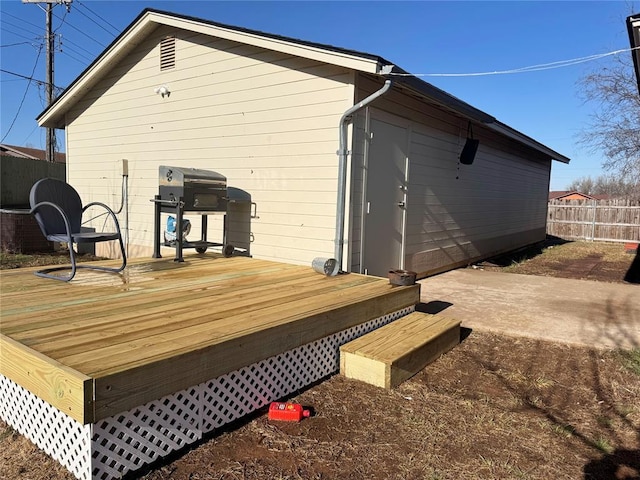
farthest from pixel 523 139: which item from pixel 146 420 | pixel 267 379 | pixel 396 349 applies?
pixel 146 420

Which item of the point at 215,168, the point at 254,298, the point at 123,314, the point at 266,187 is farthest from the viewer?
the point at 215,168

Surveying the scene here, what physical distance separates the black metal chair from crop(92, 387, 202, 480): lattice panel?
1925 mm

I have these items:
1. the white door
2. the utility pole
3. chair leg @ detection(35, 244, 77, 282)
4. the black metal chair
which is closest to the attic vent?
the black metal chair

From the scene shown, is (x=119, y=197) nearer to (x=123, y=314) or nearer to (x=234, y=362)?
(x=123, y=314)

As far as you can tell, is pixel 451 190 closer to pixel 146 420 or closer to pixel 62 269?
pixel 62 269

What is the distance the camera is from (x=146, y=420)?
1936 mm

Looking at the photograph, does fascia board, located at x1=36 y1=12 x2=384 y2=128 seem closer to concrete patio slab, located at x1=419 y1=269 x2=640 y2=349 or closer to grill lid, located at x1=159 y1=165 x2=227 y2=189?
grill lid, located at x1=159 y1=165 x2=227 y2=189

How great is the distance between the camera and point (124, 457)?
1.86 meters

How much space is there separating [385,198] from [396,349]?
2.78 metres

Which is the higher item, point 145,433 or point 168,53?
point 168,53

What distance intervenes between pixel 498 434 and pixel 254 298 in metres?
1.80

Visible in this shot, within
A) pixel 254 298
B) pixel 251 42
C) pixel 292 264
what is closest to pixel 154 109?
pixel 251 42

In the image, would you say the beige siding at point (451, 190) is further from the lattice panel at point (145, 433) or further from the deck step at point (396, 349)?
the lattice panel at point (145, 433)

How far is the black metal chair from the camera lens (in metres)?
3.49
